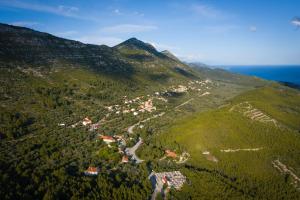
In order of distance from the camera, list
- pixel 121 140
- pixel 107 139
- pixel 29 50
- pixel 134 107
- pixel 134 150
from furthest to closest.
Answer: pixel 29 50 → pixel 134 107 → pixel 121 140 → pixel 107 139 → pixel 134 150

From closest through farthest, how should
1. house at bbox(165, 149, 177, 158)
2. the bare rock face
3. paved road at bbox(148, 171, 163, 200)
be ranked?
paved road at bbox(148, 171, 163, 200), house at bbox(165, 149, 177, 158), the bare rock face

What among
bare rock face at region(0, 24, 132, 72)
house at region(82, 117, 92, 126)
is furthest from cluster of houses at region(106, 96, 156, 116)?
bare rock face at region(0, 24, 132, 72)

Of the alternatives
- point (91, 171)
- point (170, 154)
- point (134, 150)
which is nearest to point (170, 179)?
point (170, 154)

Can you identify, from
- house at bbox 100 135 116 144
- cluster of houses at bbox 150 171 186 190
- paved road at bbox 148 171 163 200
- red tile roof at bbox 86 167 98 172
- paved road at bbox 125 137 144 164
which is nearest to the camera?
paved road at bbox 148 171 163 200

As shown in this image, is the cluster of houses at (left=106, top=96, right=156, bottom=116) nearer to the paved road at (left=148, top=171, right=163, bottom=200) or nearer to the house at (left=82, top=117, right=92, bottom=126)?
the house at (left=82, top=117, right=92, bottom=126)

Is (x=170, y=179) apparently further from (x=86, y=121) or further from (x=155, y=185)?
(x=86, y=121)

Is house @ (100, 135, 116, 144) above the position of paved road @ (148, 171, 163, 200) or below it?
above

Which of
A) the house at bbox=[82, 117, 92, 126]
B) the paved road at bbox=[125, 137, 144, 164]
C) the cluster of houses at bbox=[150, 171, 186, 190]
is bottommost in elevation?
the paved road at bbox=[125, 137, 144, 164]

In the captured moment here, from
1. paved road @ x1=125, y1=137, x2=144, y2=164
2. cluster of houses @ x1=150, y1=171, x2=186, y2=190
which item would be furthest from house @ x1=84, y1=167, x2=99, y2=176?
cluster of houses @ x1=150, y1=171, x2=186, y2=190

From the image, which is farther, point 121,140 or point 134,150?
point 121,140

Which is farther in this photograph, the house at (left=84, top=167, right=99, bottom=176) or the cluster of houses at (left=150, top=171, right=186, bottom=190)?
the house at (left=84, top=167, right=99, bottom=176)


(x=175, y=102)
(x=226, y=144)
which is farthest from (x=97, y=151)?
(x=175, y=102)

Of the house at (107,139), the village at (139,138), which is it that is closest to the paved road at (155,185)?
the village at (139,138)
